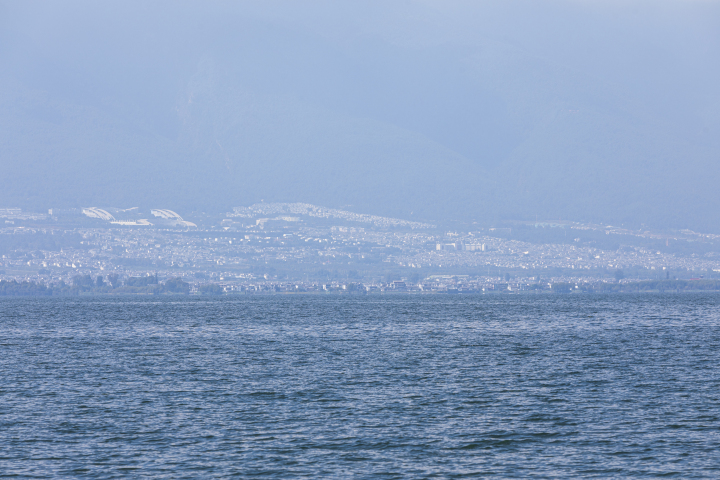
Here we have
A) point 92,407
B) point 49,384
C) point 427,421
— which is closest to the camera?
point 427,421

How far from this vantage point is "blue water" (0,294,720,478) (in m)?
35.4

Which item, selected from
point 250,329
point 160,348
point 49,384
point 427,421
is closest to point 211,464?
point 427,421

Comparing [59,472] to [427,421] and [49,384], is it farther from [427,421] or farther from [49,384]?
[49,384]

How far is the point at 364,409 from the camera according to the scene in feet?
154

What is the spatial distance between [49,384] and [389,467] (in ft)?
102

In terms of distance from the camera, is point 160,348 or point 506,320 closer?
point 160,348

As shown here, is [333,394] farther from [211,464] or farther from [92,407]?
[211,464]

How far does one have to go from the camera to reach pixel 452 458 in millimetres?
36219

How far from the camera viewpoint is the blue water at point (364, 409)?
35438mm

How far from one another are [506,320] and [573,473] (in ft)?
326

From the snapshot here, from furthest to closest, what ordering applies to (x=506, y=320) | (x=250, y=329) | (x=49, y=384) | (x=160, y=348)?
(x=506, y=320) < (x=250, y=329) < (x=160, y=348) < (x=49, y=384)

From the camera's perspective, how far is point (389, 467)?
114 ft

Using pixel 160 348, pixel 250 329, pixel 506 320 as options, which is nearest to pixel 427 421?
pixel 160 348

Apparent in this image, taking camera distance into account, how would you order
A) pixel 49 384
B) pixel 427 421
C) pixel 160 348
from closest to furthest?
pixel 427 421 < pixel 49 384 < pixel 160 348
